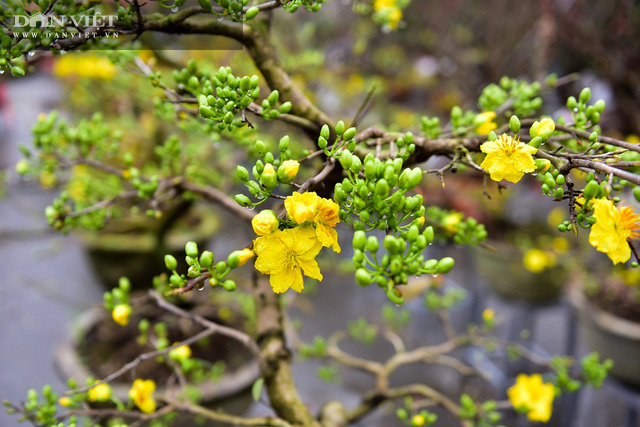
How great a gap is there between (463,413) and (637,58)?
2.09m

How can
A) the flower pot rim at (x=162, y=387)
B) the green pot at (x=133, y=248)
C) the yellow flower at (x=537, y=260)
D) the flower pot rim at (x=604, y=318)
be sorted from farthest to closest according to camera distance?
the green pot at (x=133, y=248), the yellow flower at (x=537, y=260), the flower pot rim at (x=604, y=318), the flower pot rim at (x=162, y=387)

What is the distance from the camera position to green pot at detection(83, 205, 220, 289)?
161cm

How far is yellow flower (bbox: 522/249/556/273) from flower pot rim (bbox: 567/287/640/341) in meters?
0.12

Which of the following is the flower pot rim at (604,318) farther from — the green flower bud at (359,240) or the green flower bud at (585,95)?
the green flower bud at (359,240)

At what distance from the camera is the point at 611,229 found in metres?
0.39

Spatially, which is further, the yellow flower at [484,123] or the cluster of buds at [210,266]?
the yellow flower at [484,123]

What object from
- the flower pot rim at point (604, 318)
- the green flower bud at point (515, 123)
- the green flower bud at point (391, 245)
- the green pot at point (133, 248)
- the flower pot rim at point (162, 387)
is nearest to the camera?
the green flower bud at point (391, 245)

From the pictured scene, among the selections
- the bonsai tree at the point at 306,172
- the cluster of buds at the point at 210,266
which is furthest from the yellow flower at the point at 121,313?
the cluster of buds at the point at 210,266

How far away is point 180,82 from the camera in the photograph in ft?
1.99

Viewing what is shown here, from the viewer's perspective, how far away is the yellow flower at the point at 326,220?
0.39 meters

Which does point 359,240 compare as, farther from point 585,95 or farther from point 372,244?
point 585,95

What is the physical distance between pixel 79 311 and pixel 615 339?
1.94m

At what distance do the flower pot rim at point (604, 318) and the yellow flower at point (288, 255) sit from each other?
1.12m

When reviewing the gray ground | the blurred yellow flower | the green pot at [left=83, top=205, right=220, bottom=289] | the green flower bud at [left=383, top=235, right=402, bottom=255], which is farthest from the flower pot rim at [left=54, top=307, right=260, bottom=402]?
the blurred yellow flower
